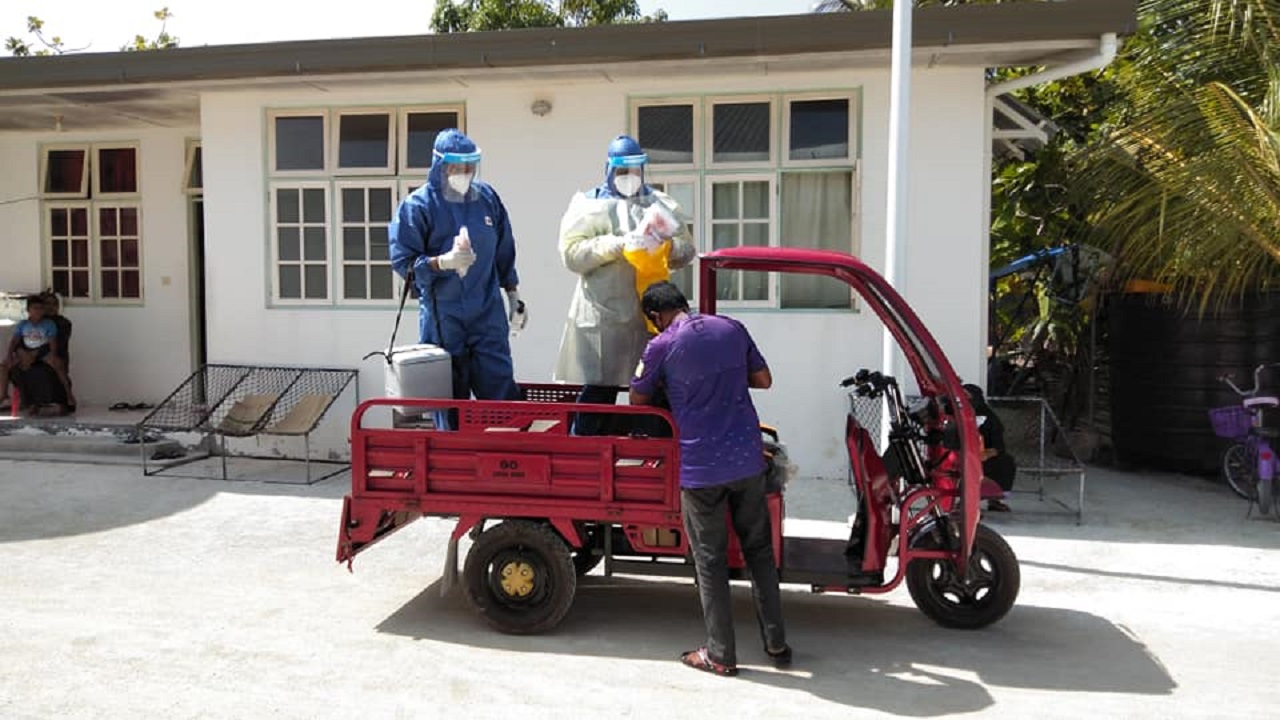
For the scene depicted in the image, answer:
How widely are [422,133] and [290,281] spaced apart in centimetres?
177

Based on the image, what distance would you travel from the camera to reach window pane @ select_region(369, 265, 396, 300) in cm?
947

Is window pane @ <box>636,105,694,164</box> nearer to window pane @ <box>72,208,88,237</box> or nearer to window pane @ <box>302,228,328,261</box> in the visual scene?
window pane @ <box>302,228,328,261</box>

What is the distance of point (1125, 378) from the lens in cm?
931

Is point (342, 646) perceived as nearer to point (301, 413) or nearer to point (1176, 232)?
point (301, 413)

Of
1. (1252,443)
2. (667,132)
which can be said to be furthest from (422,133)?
(1252,443)

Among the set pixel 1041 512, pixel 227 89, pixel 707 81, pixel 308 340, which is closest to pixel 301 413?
pixel 308 340

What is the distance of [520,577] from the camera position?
507cm

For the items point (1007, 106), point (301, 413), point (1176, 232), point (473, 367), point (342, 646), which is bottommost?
point (342, 646)

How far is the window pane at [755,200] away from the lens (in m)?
8.83

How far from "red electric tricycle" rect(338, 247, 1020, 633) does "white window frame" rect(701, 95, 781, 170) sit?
12.5 feet

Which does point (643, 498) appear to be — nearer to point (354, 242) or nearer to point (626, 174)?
point (626, 174)

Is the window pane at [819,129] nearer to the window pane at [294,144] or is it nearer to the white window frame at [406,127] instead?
the white window frame at [406,127]

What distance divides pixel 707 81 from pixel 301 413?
425 centimetres

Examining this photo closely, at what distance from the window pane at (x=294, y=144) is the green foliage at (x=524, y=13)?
12.5 meters
